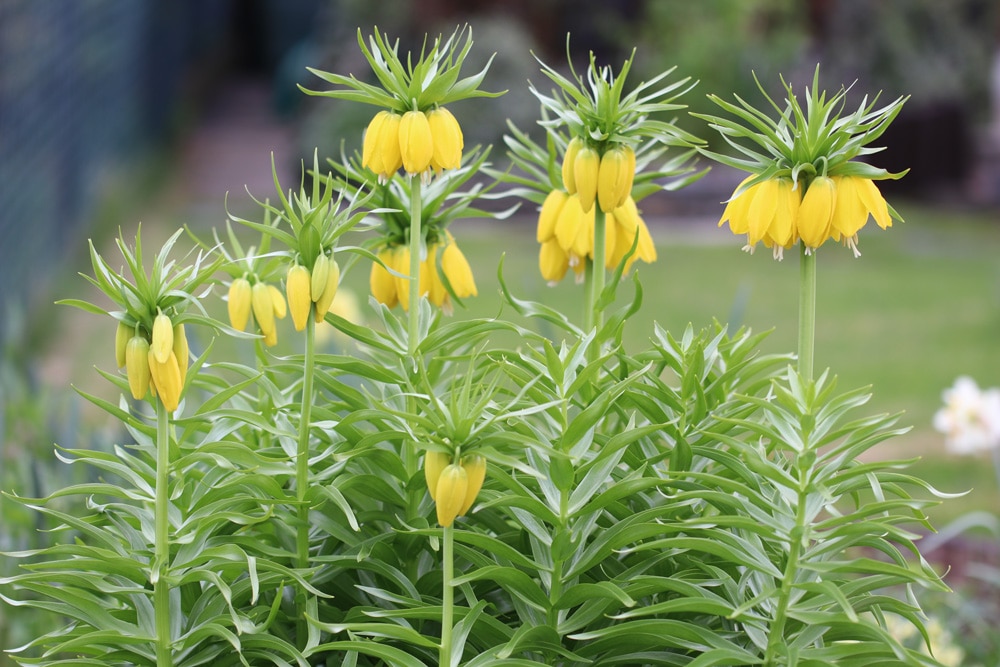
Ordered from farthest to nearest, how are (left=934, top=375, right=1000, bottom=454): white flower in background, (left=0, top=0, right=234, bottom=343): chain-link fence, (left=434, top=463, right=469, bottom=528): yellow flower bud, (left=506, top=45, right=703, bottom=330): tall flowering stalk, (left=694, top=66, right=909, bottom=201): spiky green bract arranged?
(left=0, top=0, right=234, bottom=343): chain-link fence, (left=934, top=375, right=1000, bottom=454): white flower in background, (left=506, top=45, right=703, bottom=330): tall flowering stalk, (left=694, top=66, right=909, bottom=201): spiky green bract, (left=434, top=463, right=469, bottom=528): yellow flower bud

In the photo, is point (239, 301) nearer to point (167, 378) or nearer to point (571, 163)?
point (167, 378)

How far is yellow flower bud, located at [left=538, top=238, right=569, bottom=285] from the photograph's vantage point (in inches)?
60.4

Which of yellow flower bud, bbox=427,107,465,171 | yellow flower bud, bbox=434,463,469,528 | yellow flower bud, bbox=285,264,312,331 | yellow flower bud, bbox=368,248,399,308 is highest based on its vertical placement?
yellow flower bud, bbox=427,107,465,171

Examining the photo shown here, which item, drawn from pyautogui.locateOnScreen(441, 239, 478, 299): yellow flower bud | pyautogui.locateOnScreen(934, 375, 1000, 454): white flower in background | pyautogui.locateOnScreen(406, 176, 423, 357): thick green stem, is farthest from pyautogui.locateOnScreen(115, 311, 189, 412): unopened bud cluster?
pyautogui.locateOnScreen(934, 375, 1000, 454): white flower in background

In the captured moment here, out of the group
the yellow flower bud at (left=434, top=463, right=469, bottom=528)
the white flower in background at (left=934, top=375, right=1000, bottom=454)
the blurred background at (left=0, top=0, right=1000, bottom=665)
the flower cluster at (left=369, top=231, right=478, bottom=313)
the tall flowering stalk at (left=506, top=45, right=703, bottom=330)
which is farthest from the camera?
the blurred background at (left=0, top=0, right=1000, bottom=665)

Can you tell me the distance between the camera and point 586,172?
1335 mm

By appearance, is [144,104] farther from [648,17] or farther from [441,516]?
[441,516]

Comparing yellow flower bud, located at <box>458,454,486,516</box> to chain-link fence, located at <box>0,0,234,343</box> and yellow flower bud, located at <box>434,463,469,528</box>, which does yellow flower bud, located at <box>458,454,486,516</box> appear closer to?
yellow flower bud, located at <box>434,463,469,528</box>

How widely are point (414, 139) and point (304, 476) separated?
1.15ft

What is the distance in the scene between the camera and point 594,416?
1.19 meters

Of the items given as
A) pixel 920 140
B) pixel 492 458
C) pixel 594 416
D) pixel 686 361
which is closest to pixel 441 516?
pixel 492 458

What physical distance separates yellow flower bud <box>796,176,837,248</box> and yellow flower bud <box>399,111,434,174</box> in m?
0.38

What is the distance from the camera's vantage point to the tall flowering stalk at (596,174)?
132 centimetres

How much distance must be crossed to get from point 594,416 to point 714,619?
0.27m
